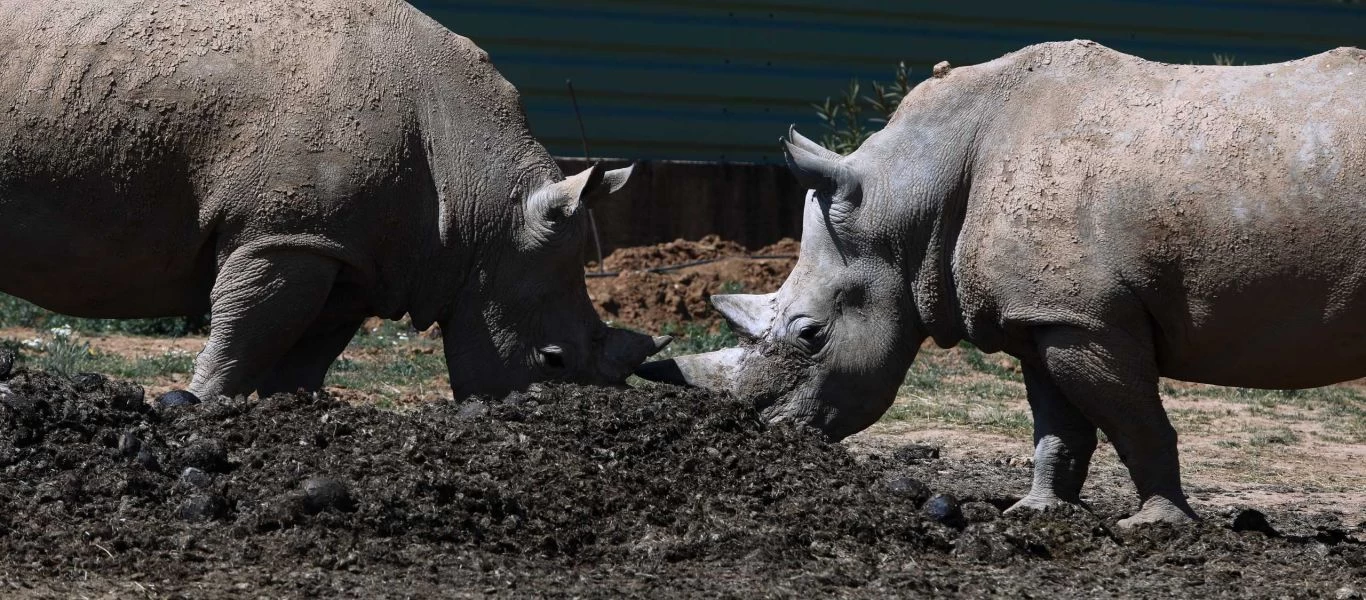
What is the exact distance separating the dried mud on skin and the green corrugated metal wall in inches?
321

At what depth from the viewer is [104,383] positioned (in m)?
6.35

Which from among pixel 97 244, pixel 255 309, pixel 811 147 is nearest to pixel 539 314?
pixel 255 309

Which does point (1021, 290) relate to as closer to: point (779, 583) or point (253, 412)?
point (779, 583)

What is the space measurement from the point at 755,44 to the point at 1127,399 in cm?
928

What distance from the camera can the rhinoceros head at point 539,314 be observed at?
23.7 feet

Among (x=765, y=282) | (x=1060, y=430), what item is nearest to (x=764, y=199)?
(x=765, y=282)

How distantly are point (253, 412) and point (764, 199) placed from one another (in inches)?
346

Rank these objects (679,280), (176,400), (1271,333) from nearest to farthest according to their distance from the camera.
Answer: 1. (1271,333)
2. (176,400)
3. (679,280)

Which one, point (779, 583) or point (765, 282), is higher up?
point (765, 282)

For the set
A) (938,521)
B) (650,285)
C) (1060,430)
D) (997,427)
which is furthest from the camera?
(650,285)

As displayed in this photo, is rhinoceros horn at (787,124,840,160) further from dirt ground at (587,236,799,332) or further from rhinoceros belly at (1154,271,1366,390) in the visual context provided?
dirt ground at (587,236,799,332)

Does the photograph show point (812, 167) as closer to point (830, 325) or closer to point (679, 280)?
point (830, 325)

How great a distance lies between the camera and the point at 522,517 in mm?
5492

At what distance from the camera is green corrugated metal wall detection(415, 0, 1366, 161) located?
567 inches
